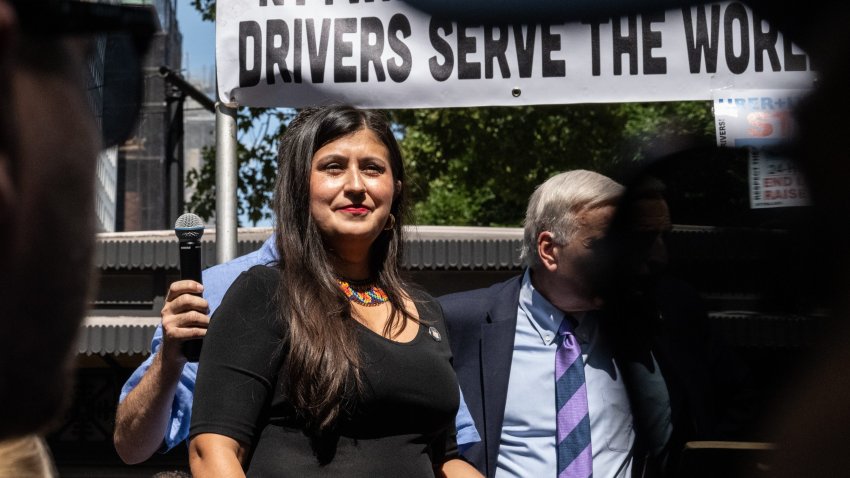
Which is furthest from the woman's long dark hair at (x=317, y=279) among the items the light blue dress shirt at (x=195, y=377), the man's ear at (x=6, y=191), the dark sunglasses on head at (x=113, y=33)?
the man's ear at (x=6, y=191)

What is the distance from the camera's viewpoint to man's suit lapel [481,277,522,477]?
296cm

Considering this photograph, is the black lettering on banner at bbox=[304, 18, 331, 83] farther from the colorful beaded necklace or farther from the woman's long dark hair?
the colorful beaded necklace

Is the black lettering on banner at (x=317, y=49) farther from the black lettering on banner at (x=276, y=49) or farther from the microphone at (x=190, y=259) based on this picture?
the microphone at (x=190, y=259)

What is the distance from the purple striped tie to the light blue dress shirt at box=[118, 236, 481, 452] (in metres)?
0.23

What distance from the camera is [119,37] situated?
867 millimetres

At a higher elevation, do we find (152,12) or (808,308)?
(152,12)

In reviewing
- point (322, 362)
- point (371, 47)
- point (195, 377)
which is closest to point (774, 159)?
point (322, 362)

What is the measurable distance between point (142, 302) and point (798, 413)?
6441 millimetres

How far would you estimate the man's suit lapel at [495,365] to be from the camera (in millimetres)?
2965

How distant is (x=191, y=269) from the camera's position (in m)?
2.48

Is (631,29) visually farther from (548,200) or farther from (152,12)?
(548,200)

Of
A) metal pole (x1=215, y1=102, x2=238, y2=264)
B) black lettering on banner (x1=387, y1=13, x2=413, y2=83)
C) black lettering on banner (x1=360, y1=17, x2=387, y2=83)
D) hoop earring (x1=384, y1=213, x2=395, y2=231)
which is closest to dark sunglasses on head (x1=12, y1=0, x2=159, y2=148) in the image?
black lettering on banner (x1=387, y1=13, x2=413, y2=83)

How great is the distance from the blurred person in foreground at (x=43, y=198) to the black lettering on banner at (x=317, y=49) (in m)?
2.29

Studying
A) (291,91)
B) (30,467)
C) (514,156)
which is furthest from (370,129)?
(514,156)
